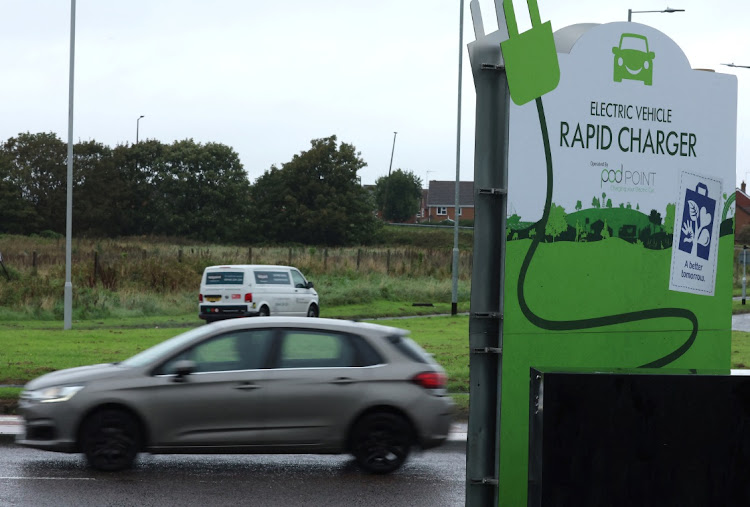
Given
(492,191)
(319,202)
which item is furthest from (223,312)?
(319,202)

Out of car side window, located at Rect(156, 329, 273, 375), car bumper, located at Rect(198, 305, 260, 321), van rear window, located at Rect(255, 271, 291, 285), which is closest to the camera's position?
car side window, located at Rect(156, 329, 273, 375)

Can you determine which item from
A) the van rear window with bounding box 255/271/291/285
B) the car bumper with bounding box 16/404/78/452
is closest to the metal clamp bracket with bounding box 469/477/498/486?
the car bumper with bounding box 16/404/78/452

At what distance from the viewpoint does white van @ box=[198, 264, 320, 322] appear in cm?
2903

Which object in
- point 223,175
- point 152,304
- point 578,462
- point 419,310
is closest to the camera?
point 578,462

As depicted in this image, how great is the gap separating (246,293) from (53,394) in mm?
19456

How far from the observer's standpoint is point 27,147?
88000mm

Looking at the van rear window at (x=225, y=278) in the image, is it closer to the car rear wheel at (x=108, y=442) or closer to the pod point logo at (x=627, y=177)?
the car rear wheel at (x=108, y=442)

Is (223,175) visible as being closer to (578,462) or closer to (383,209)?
(383,209)

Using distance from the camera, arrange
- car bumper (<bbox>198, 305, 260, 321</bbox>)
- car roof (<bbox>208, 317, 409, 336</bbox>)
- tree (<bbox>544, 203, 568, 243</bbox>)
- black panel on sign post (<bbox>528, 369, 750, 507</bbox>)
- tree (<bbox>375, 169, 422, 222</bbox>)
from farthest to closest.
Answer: tree (<bbox>375, 169, 422, 222</bbox>)
car bumper (<bbox>198, 305, 260, 321</bbox>)
car roof (<bbox>208, 317, 409, 336</bbox>)
tree (<bbox>544, 203, 568, 243</bbox>)
black panel on sign post (<bbox>528, 369, 750, 507</bbox>)

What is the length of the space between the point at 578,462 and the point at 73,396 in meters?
7.30

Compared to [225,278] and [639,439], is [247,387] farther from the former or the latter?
[225,278]

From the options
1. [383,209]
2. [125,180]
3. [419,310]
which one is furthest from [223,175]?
[419,310]

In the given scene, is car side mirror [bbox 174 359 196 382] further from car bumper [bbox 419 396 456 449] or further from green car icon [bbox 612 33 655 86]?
green car icon [bbox 612 33 655 86]

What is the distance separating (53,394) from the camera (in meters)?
9.65
